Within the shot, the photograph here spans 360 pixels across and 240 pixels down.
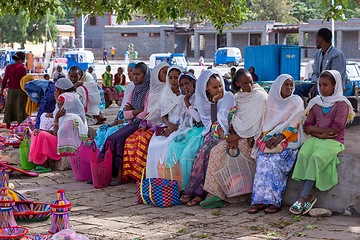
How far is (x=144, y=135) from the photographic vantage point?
620 cm

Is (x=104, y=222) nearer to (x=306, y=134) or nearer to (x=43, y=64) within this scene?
(x=306, y=134)

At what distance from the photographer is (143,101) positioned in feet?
21.6

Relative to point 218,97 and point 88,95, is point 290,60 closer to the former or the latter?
point 88,95

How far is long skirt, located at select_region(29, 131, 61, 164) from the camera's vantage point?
22.7 feet

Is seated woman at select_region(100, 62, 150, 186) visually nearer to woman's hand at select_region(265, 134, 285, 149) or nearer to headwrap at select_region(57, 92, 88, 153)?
headwrap at select_region(57, 92, 88, 153)

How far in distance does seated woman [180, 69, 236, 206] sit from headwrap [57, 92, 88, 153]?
218cm

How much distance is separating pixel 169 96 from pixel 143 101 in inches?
24.2

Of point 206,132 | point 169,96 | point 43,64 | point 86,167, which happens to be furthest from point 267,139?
point 43,64

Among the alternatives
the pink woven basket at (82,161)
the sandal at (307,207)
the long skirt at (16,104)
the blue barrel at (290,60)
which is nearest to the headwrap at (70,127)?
the pink woven basket at (82,161)

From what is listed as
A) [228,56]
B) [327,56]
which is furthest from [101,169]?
[228,56]

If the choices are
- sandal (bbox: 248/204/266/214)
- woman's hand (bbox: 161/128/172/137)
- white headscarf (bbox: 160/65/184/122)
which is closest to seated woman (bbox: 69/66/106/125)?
white headscarf (bbox: 160/65/184/122)

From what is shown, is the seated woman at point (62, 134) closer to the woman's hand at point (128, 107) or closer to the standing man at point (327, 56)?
the woman's hand at point (128, 107)

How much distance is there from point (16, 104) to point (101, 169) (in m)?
4.96

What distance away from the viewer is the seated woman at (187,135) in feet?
17.9
